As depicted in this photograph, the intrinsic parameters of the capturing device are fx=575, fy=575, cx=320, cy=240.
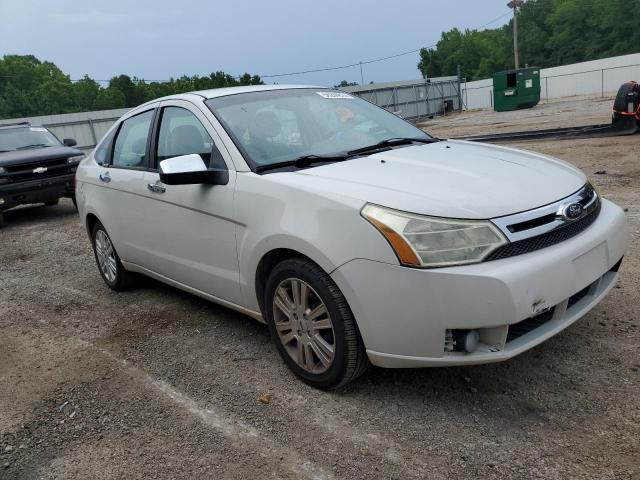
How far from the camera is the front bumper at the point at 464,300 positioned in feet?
8.19

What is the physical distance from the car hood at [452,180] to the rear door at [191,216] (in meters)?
0.64

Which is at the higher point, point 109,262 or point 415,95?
point 415,95

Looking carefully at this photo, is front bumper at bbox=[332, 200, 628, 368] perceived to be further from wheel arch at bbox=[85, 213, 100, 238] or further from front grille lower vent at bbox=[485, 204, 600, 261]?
wheel arch at bbox=[85, 213, 100, 238]

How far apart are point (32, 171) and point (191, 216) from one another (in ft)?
24.0

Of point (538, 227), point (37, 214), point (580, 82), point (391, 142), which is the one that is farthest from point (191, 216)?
point (580, 82)

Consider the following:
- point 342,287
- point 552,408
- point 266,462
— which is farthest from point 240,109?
point 552,408

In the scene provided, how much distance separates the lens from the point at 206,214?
3.59 metres

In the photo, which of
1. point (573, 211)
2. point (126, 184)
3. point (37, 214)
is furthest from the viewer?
point (37, 214)

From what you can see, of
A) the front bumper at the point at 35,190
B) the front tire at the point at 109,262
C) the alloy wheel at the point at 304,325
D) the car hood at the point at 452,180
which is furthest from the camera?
the front bumper at the point at 35,190

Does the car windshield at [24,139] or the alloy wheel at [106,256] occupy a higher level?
the car windshield at [24,139]

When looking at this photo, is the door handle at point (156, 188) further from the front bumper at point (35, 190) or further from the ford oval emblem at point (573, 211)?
the front bumper at point (35, 190)

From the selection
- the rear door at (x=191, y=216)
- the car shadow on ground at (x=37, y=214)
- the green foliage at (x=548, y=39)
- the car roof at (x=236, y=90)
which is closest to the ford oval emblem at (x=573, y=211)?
the rear door at (x=191, y=216)

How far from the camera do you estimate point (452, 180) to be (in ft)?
9.57

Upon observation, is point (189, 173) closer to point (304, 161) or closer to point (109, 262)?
point (304, 161)
